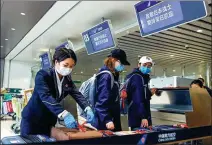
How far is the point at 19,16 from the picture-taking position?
5160 mm

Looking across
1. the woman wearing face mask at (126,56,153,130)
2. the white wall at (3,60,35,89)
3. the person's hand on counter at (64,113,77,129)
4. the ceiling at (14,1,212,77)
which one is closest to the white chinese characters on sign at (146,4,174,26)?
the woman wearing face mask at (126,56,153,130)

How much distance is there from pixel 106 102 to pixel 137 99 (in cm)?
43

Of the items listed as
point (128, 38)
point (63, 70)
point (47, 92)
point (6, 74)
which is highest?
point (128, 38)

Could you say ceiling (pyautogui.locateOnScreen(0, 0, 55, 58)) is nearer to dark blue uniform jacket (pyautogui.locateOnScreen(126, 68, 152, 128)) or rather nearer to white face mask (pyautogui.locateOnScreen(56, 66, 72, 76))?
dark blue uniform jacket (pyautogui.locateOnScreen(126, 68, 152, 128))

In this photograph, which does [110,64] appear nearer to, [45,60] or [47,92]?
[47,92]

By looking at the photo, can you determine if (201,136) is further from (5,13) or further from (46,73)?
(5,13)

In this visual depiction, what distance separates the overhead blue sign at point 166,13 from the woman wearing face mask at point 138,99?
712 mm

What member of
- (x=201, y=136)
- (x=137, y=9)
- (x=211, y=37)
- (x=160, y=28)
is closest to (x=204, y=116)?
(x=201, y=136)

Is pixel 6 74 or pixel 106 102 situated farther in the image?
pixel 6 74

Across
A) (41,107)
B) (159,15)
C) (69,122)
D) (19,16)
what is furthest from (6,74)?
(69,122)

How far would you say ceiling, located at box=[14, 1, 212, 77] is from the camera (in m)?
4.66

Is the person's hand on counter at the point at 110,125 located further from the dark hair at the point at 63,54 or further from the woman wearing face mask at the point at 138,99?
the dark hair at the point at 63,54

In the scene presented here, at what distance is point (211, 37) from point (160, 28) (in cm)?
440

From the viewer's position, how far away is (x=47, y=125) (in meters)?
1.55
